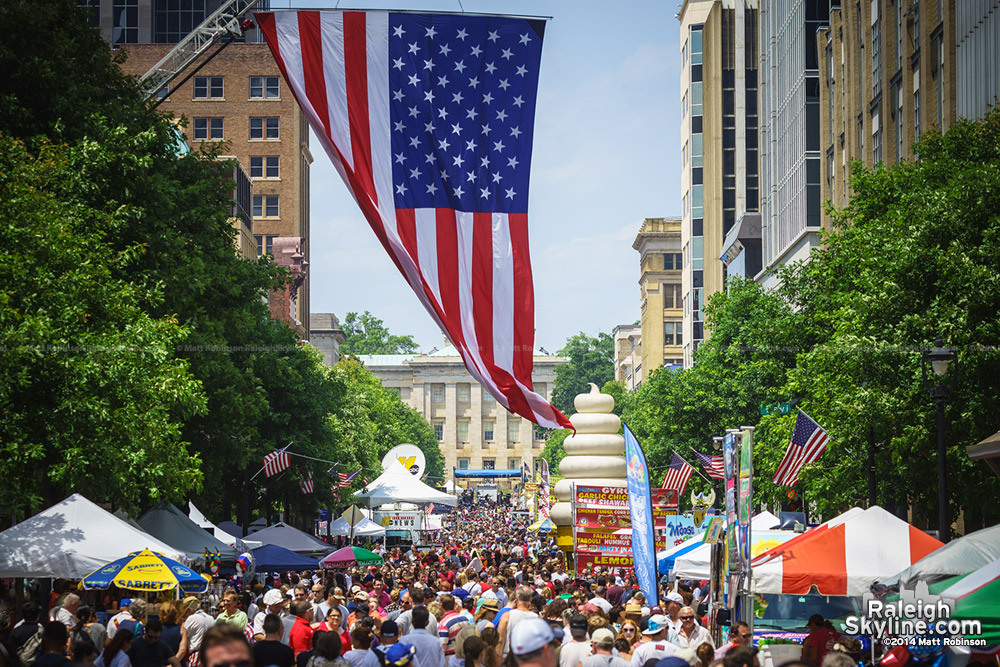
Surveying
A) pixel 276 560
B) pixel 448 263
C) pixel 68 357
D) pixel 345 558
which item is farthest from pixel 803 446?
pixel 68 357

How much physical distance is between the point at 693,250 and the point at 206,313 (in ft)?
254

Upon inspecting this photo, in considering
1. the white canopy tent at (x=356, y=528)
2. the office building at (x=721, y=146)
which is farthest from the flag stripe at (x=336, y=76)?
the office building at (x=721, y=146)

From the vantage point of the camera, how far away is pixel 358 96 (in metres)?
14.5

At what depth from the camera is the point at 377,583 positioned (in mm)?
25734

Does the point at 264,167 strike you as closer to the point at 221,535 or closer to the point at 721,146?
the point at 721,146

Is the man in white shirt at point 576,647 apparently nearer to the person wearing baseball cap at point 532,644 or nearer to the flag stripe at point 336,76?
the person wearing baseball cap at point 532,644

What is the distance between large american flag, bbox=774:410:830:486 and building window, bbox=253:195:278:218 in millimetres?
71642

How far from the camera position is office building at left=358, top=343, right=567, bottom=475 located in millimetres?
192125

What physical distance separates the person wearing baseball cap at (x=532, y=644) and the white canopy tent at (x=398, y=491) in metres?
50.3

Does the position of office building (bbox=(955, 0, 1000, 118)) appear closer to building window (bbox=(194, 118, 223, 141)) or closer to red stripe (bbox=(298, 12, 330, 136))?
red stripe (bbox=(298, 12, 330, 136))

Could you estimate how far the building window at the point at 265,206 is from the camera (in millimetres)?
94438

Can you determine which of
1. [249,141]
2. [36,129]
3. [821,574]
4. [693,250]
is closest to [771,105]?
[693,250]

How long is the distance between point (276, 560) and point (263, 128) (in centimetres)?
7117

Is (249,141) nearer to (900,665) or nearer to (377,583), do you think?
(377,583)
